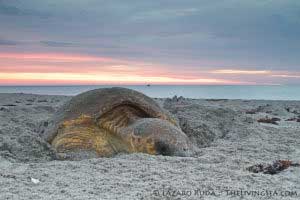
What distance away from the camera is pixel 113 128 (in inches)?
330

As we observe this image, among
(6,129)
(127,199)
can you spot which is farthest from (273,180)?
(6,129)

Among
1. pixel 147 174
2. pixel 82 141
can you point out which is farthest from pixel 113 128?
pixel 147 174

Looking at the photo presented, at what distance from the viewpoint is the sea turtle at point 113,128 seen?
25.8ft

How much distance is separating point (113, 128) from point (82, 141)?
72 cm

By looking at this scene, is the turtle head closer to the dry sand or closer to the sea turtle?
the sea turtle

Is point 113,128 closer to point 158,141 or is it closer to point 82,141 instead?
point 82,141

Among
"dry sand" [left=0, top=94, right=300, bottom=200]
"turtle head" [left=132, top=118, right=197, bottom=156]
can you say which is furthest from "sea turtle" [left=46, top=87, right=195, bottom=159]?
"dry sand" [left=0, top=94, right=300, bottom=200]

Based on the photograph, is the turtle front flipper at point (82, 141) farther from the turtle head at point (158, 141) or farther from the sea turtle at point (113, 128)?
the turtle head at point (158, 141)

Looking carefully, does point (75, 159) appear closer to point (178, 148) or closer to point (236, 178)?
point (178, 148)

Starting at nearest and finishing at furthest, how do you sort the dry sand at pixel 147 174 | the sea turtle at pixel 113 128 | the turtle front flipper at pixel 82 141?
1. the dry sand at pixel 147 174
2. the turtle front flipper at pixel 82 141
3. the sea turtle at pixel 113 128

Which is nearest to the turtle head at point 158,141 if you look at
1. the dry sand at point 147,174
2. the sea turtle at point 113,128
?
the sea turtle at point 113,128

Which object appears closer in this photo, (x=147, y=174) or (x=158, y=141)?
(x=147, y=174)

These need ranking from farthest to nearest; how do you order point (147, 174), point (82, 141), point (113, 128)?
1. point (113, 128)
2. point (82, 141)
3. point (147, 174)

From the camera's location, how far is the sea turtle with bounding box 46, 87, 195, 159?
786 centimetres
